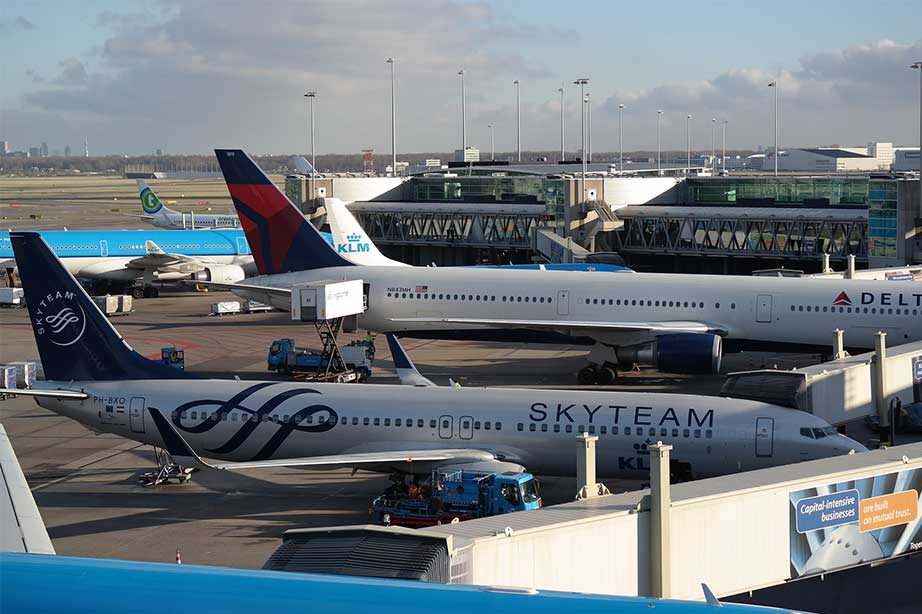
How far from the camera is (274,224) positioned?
53.7 metres

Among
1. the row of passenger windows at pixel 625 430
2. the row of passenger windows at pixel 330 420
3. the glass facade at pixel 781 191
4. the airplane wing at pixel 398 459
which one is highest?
the glass facade at pixel 781 191

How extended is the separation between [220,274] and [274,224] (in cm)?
2809

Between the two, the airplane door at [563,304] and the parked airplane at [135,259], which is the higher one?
the parked airplane at [135,259]

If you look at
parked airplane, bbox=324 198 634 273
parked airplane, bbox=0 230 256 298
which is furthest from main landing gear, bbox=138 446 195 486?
parked airplane, bbox=0 230 256 298

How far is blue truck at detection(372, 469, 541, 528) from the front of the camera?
90.6 feet

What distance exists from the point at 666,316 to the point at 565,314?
14.1ft

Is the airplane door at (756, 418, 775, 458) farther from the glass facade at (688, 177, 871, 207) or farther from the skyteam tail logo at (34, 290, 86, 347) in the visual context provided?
the glass facade at (688, 177, 871, 207)

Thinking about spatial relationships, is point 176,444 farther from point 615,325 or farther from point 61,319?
point 615,325

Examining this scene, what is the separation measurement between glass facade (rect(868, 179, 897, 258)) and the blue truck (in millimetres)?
41753

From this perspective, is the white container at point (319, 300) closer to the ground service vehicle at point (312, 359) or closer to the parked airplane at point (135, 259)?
the ground service vehicle at point (312, 359)

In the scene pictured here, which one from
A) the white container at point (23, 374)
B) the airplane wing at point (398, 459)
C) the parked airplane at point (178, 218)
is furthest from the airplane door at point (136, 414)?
the parked airplane at point (178, 218)

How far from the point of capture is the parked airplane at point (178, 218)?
117 m

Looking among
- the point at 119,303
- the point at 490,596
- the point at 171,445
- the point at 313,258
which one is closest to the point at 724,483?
the point at 490,596

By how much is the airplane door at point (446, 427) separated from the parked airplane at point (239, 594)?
18.7 meters
